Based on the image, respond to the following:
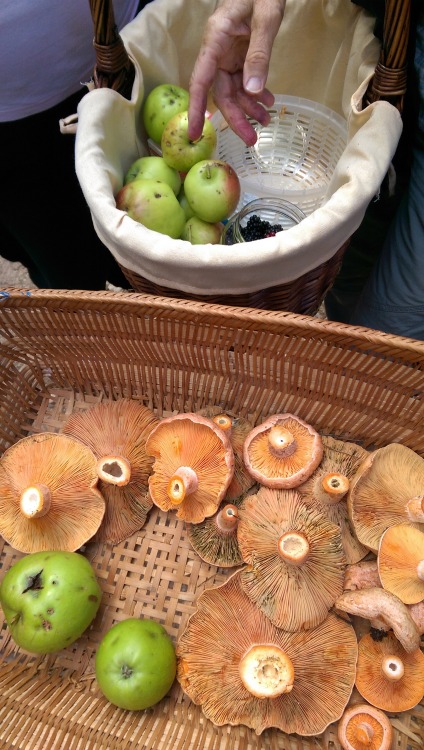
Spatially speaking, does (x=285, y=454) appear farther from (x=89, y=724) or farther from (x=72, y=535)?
(x=89, y=724)

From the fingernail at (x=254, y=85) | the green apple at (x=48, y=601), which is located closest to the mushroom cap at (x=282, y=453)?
the green apple at (x=48, y=601)

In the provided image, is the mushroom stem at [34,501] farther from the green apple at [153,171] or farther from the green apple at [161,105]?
the green apple at [161,105]

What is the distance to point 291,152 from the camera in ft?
5.51

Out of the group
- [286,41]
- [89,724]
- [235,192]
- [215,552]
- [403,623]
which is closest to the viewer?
[403,623]

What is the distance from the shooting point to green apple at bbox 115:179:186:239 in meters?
1.22

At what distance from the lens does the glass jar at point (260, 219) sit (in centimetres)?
138

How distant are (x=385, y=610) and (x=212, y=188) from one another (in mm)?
993

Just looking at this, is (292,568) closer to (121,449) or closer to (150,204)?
(121,449)

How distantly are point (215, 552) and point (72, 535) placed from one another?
0.33m

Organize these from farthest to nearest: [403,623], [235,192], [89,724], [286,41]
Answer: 1. [286,41]
2. [235,192]
3. [89,724]
4. [403,623]

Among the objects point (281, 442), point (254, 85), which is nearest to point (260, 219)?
point (254, 85)

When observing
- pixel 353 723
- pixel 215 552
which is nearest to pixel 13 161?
pixel 215 552

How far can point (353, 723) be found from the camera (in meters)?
1.02

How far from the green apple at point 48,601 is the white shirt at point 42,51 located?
108 cm
